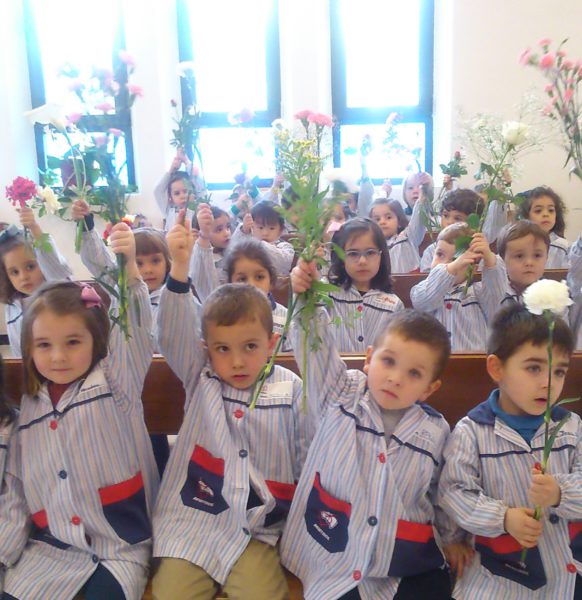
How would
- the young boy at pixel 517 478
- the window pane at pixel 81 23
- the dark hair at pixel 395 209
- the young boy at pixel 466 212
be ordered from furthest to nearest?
the window pane at pixel 81 23
the dark hair at pixel 395 209
the young boy at pixel 466 212
the young boy at pixel 517 478

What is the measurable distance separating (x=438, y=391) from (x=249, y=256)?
114cm

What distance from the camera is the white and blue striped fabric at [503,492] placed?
5.16 ft

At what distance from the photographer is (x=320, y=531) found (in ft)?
5.49

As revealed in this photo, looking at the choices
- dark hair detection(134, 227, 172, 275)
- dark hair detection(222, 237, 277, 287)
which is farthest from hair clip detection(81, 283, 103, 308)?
dark hair detection(134, 227, 172, 275)

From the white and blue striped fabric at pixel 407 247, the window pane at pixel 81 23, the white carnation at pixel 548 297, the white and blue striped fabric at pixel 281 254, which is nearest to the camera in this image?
the white carnation at pixel 548 297

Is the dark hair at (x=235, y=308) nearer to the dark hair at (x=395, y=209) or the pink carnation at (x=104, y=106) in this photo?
the pink carnation at (x=104, y=106)

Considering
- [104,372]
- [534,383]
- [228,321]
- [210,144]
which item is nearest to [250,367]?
[228,321]

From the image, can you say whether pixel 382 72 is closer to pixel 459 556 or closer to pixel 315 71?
pixel 315 71

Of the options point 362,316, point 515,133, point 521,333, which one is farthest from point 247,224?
point 521,333

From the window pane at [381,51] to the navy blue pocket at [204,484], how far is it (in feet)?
20.6

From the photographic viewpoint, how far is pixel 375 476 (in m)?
1.65

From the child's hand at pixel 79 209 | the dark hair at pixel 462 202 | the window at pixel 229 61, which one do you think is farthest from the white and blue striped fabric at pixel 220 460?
the window at pixel 229 61

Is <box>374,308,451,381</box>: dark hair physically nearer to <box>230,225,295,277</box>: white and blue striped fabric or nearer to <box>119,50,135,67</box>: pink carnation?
<box>119,50,135,67</box>: pink carnation

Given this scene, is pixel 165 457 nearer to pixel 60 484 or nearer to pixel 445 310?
pixel 60 484
